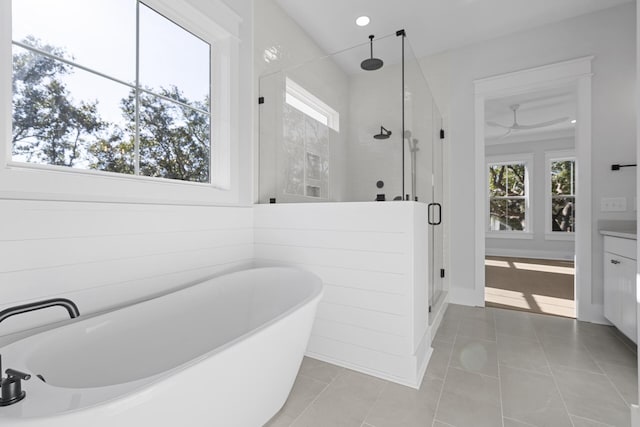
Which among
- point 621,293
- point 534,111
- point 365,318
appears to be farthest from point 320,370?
point 534,111

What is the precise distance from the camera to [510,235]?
6336mm

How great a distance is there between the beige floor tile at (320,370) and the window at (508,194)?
6035mm

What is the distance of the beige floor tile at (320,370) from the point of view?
1.74m

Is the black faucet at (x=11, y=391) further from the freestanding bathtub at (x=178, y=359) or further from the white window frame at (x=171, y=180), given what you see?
Result: the white window frame at (x=171, y=180)

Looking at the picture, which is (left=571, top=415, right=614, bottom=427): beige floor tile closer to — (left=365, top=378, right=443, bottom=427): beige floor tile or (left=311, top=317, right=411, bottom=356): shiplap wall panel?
(left=365, top=378, right=443, bottom=427): beige floor tile

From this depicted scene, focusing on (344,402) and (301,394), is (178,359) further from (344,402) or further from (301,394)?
(344,402)

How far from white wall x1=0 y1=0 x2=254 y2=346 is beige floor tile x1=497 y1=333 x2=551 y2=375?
1.95 meters

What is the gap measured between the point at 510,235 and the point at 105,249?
7.14 meters

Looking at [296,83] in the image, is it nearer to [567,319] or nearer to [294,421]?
[294,421]

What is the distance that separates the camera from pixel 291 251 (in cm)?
207

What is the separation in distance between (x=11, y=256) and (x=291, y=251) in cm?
137

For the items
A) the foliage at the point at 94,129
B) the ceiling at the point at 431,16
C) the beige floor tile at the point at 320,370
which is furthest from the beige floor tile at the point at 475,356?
the ceiling at the point at 431,16

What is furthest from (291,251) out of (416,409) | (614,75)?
(614,75)

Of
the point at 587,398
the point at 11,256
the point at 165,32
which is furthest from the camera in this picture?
the point at 165,32
